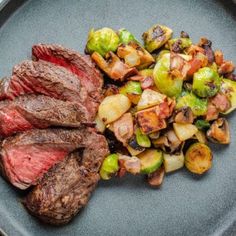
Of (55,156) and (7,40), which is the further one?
(7,40)

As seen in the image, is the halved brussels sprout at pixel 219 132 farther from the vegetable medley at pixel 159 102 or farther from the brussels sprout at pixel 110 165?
the brussels sprout at pixel 110 165

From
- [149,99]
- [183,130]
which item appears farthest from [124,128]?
[183,130]

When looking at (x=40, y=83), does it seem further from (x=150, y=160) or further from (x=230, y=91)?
(x=230, y=91)

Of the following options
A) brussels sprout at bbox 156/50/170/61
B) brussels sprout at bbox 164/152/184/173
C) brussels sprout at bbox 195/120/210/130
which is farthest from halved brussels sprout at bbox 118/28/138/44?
brussels sprout at bbox 164/152/184/173

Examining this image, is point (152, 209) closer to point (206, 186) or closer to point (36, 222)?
point (206, 186)

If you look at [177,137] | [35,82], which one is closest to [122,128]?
[177,137]

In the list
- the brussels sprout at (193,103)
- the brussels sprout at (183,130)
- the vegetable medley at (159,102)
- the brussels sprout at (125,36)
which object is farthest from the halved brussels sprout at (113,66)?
the brussels sprout at (183,130)
